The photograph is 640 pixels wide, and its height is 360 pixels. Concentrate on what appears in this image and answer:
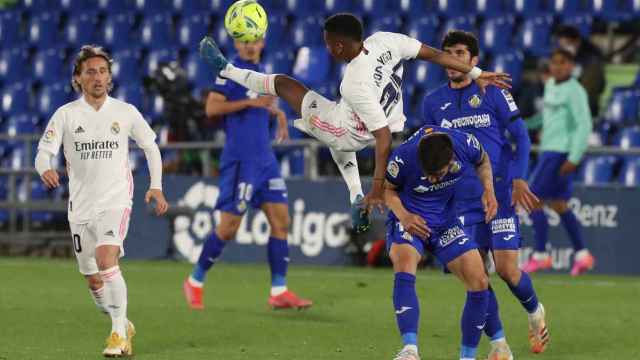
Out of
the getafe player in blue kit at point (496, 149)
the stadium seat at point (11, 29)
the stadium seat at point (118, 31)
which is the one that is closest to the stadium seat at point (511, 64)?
the stadium seat at point (118, 31)

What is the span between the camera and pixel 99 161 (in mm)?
9984

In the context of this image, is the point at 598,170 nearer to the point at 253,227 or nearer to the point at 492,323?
the point at 253,227

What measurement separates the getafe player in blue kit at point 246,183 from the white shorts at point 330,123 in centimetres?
239

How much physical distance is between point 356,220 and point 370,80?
3.21 feet

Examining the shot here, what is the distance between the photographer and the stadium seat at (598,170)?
1855cm

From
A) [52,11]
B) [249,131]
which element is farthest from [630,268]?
[52,11]

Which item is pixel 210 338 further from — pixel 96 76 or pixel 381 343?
pixel 96 76

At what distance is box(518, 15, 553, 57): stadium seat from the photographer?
20969 millimetres

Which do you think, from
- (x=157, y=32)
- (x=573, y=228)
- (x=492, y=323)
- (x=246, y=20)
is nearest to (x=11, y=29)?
(x=157, y=32)

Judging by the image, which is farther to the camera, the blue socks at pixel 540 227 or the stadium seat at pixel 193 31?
the stadium seat at pixel 193 31

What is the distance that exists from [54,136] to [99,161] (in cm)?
33

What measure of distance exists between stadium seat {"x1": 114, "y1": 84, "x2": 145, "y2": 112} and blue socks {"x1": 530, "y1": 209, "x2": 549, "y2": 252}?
797cm

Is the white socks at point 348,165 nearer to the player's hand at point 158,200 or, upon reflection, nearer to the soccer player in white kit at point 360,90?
the soccer player in white kit at point 360,90

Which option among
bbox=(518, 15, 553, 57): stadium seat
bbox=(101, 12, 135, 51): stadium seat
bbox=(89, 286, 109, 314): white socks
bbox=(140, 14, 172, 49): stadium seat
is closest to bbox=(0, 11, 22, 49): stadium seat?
bbox=(101, 12, 135, 51): stadium seat
